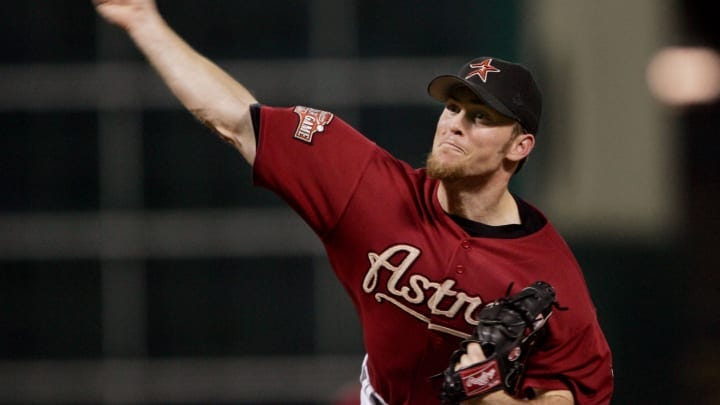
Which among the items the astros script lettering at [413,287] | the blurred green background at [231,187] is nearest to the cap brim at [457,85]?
the astros script lettering at [413,287]

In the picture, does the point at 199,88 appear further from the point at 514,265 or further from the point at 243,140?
the point at 514,265

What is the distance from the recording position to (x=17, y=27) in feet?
34.0

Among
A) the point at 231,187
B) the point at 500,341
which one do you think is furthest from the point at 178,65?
the point at 231,187

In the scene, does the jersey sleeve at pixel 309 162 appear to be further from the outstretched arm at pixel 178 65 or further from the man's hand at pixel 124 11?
the man's hand at pixel 124 11

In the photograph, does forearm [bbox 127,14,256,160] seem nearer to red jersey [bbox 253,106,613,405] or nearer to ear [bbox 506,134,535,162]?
red jersey [bbox 253,106,613,405]

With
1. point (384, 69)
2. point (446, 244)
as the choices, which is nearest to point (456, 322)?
point (446, 244)

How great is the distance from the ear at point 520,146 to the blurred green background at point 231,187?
5.40 m

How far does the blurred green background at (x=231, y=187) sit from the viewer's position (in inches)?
415

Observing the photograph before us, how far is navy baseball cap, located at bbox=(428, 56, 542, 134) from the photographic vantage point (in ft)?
15.8

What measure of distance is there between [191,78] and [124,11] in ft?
1.00

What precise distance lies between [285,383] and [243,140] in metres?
6.05

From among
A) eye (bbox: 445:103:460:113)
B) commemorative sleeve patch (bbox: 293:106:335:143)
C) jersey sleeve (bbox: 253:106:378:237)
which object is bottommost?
jersey sleeve (bbox: 253:106:378:237)

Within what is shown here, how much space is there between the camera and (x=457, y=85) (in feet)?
16.1

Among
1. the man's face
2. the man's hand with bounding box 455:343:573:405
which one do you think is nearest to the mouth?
the man's face
